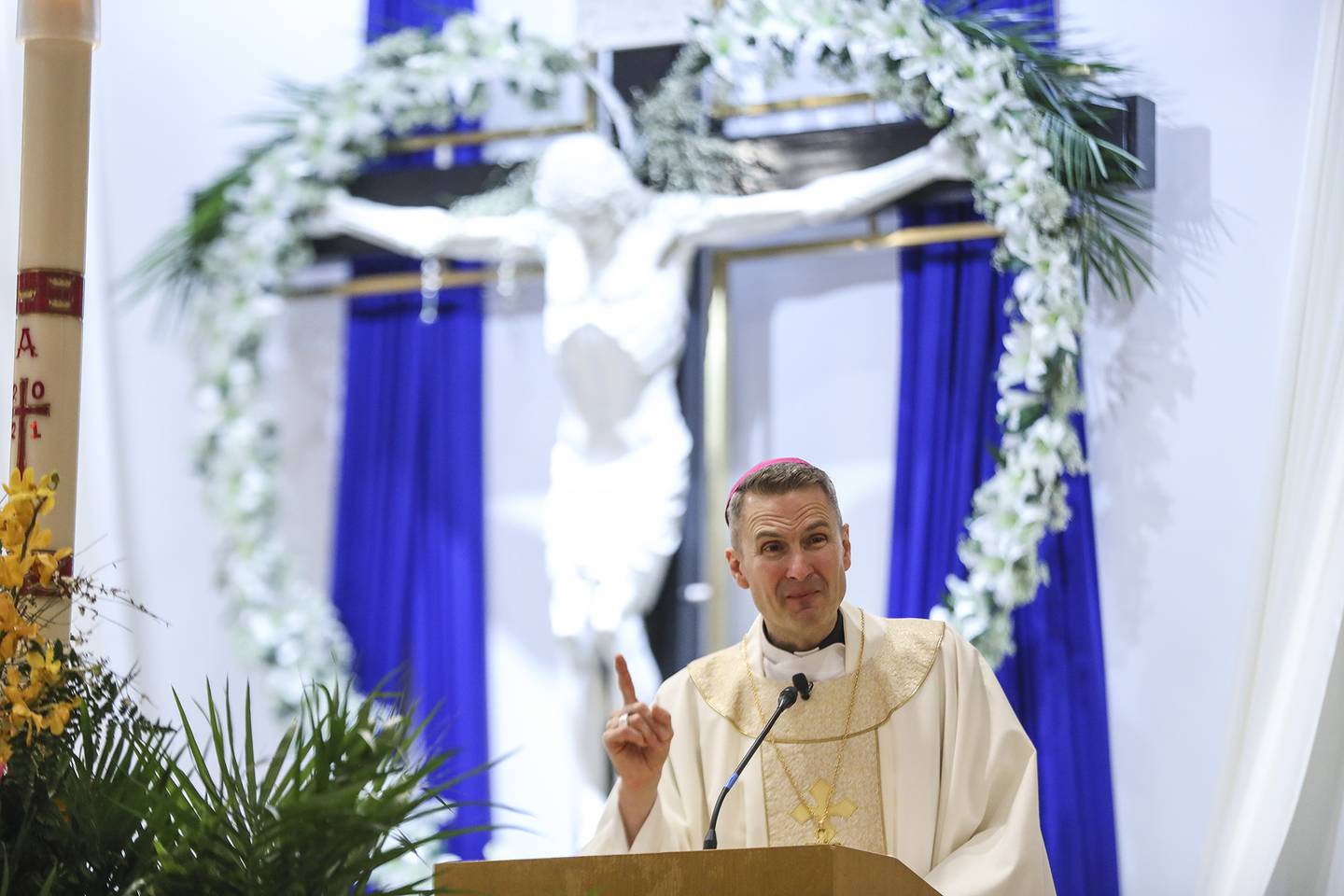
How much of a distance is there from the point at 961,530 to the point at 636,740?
281 centimetres

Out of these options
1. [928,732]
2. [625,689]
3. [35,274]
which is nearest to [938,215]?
[928,732]

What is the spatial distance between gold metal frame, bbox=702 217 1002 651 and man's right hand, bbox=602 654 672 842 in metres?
2.67

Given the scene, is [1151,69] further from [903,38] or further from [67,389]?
[67,389]

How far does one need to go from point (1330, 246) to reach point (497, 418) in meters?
3.14

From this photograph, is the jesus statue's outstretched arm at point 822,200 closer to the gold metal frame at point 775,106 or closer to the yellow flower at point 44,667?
the gold metal frame at point 775,106

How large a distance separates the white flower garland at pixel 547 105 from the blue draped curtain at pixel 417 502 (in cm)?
18

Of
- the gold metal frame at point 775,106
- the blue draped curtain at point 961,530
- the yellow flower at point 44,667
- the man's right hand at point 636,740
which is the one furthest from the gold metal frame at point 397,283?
the yellow flower at point 44,667

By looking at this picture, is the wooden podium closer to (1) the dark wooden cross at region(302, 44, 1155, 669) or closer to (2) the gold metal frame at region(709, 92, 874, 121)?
(1) the dark wooden cross at region(302, 44, 1155, 669)

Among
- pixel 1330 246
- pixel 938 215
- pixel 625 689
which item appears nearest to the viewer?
pixel 625 689

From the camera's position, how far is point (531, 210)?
20.9 feet

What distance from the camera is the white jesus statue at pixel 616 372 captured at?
5.95 meters

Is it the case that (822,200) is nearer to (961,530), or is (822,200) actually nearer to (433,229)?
(961,530)

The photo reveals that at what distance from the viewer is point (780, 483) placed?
3.64 meters

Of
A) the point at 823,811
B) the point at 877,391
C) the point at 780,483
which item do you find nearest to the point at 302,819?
the point at 780,483
